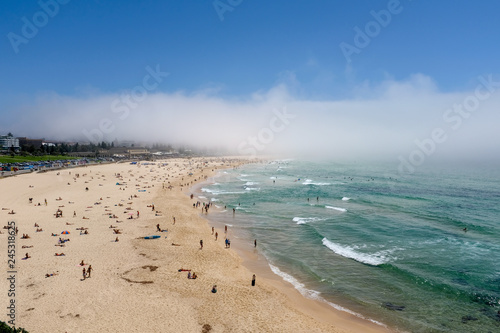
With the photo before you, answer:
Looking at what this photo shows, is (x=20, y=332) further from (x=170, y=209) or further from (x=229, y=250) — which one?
(x=170, y=209)

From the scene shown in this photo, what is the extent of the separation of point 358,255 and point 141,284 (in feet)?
59.3

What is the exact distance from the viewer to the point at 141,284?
722 inches

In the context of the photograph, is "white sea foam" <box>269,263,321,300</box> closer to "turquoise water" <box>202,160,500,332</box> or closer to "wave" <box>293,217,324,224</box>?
"turquoise water" <box>202,160,500,332</box>

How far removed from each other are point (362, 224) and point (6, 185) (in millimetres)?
59275

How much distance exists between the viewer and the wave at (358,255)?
934 inches

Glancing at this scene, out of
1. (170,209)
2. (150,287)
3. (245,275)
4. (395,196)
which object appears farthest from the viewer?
(395,196)

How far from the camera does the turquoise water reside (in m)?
17.2

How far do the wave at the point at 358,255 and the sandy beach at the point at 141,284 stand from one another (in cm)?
806

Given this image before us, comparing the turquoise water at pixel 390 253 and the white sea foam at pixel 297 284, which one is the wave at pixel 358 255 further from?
the white sea foam at pixel 297 284

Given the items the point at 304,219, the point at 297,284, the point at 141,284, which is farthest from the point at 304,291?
the point at 304,219

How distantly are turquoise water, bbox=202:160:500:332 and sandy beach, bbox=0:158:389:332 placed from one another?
2620 mm

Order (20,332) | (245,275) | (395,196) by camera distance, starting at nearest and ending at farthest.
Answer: (20,332) < (245,275) < (395,196)

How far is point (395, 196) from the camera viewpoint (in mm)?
55438

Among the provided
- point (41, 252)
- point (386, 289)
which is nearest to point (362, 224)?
point (386, 289)
